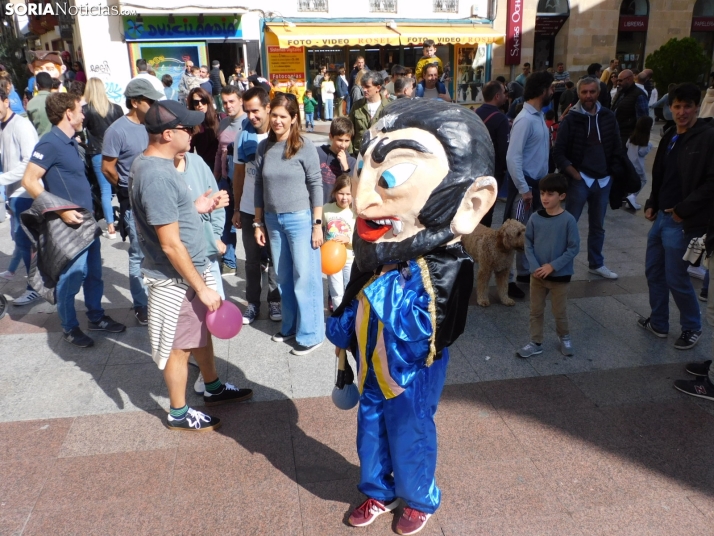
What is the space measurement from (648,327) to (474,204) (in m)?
3.12

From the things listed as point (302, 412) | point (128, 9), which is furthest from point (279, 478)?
point (128, 9)

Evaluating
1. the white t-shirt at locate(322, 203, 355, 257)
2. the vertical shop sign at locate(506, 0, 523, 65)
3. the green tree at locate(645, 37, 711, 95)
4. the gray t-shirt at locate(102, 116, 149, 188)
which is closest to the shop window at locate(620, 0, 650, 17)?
the vertical shop sign at locate(506, 0, 523, 65)

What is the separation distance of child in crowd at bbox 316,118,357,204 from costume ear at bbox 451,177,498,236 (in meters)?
2.58

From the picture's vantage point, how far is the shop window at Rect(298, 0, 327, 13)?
18422mm

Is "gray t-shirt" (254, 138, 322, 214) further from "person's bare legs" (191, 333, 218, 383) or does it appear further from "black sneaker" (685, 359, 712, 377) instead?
"black sneaker" (685, 359, 712, 377)

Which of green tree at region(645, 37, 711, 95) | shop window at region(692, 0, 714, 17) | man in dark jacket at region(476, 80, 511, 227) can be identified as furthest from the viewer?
shop window at region(692, 0, 714, 17)

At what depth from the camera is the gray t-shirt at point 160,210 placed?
10.00 ft

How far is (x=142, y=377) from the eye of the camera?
4.20m

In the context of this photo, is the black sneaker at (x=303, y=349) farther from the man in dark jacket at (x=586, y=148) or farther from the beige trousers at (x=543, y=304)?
the man in dark jacket at (x=586, y=148)

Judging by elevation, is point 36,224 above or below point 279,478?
above

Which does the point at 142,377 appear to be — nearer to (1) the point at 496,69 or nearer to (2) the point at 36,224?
(2) the point at 36,224

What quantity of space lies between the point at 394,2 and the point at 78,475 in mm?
18886

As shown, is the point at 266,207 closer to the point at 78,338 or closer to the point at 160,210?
the point at 160,210

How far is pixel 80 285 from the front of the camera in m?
4.68
